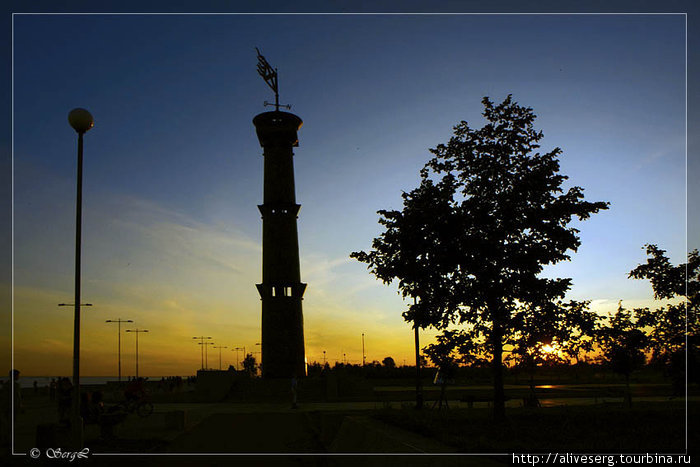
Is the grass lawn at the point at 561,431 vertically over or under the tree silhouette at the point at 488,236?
under

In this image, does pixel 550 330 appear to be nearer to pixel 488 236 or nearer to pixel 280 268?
pixel 488 236

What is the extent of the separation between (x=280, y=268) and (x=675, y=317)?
36.0m

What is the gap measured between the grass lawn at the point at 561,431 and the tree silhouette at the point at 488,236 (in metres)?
1.70

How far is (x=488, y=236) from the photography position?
18234 millimetres

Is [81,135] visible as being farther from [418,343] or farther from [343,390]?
[343,390]

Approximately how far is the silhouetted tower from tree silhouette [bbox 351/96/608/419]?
30959mm

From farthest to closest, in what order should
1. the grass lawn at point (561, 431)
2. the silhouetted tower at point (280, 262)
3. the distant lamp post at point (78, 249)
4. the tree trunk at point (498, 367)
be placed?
the silhouetted tower at point (280, 262)
the tree trunk at point (498, 367)
the distant lamp post at point (78, 249)
the grass lawn at point (561, 431)

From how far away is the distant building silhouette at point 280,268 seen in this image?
162 feet

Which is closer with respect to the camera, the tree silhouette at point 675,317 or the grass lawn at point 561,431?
the grass lawn at point 561,431

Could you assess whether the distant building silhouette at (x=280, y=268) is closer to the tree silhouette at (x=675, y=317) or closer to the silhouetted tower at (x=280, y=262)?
the silhouetted tower at (x=280, y=262)

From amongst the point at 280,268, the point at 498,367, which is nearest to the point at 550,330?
the point at 498,367

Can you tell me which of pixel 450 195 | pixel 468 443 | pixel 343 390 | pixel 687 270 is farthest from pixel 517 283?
pixel 343 390

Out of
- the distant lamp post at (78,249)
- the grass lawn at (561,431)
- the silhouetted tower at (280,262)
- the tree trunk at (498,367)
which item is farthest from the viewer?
the silhouetted tower at (280,262)

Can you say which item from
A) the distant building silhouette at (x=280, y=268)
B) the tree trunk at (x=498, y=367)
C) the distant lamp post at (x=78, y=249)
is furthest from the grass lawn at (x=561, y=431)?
the distant building silhouette at (x=280, y=268)
